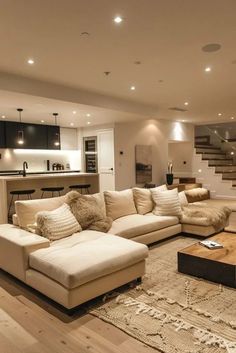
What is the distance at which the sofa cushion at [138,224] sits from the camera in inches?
150

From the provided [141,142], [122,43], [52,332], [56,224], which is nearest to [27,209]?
[56,224]

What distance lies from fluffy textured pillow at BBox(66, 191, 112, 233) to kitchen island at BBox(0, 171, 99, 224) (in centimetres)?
195

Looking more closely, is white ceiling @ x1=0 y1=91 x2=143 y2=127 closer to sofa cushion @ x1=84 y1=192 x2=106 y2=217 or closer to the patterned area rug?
sofa cushion @ x1=84 y1=192 x2=106 y2=217

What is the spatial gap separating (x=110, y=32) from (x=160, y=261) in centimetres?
293

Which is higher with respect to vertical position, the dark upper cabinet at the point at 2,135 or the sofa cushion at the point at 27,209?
the dark upper cabinet at the point at 2,135

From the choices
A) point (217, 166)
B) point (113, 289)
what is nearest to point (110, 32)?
point (113, 289)

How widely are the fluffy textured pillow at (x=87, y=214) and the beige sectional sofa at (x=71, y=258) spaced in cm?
13

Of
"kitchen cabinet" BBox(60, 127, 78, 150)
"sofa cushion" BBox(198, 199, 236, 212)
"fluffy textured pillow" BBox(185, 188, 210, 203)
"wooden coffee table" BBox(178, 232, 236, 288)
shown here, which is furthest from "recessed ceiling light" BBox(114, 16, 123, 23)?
"kitchen cabinet" BBox(60, 127, 78, 150)

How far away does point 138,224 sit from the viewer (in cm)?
405

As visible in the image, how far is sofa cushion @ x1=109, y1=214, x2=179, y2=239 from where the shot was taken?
382 cm

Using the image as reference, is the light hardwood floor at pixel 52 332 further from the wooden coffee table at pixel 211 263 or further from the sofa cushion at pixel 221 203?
the sofa cushion at pixel 221 203

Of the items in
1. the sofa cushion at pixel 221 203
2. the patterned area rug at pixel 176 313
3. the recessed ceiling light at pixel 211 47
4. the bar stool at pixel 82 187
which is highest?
the recessed ceiling light at pixel 211 47

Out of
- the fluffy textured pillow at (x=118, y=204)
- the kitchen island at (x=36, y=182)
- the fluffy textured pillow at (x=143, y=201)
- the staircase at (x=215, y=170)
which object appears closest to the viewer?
the fluffy textured pillow at (x=118, y=204)

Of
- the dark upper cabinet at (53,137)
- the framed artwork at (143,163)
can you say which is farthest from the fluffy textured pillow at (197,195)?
the dark upper cabinet at (53,137)
